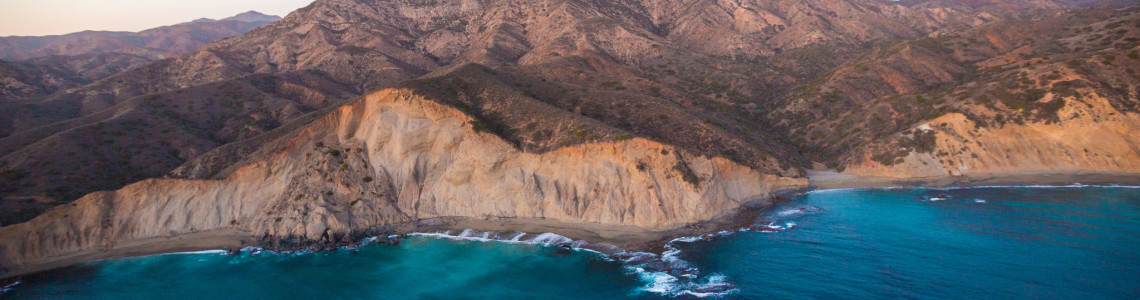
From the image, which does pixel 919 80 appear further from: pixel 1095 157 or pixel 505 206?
pixel 505 206

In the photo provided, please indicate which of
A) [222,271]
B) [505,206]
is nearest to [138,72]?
[222,271]

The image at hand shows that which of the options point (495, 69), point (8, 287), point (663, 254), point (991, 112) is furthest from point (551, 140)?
point (991, 112)

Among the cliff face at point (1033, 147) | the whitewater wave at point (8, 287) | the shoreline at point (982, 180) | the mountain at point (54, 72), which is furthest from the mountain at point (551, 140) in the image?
the mountain at point (54, 72)

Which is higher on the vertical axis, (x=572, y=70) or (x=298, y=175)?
(x=572, y=70)

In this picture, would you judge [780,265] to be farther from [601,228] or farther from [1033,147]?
[1033,147]

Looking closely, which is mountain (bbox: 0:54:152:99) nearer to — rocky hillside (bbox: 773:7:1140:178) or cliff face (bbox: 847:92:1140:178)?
rocky hillside (bbox: 773:7:1140:178)
